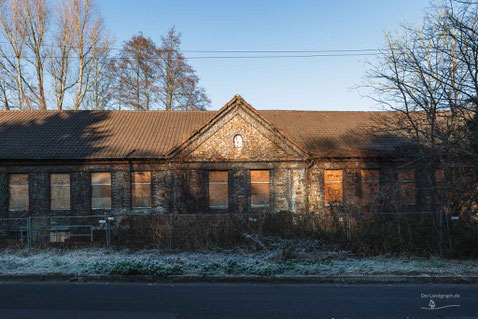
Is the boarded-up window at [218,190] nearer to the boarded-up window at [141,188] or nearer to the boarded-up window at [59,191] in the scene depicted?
the boarded-up window at [141,188]

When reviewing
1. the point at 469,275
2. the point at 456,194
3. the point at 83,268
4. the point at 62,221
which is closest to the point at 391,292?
the point at 469,275

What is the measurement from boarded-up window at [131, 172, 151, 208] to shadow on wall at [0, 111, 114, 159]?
2.49m

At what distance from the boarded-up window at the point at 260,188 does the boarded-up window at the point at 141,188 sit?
5.65 m

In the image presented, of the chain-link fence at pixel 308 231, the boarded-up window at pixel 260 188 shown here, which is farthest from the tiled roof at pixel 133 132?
the chain-link fence at pixel 308 231

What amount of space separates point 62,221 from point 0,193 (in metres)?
3.73

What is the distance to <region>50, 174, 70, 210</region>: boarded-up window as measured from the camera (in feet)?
60.4

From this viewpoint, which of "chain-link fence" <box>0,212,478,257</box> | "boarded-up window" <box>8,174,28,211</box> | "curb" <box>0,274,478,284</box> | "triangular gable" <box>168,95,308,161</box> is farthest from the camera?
"boarded-up window" <box>8,174,28,211</box>

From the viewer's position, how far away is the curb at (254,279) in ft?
27.8

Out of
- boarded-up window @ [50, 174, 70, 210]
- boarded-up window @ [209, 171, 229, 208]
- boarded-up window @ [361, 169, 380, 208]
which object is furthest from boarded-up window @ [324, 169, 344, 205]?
boarded-up window @ [50, 174, 70, 210]

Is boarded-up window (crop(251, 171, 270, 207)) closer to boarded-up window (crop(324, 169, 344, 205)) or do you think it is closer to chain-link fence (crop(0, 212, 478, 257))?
boarded-up window (crop(324, 169, 344, 205))

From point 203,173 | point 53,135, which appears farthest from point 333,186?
point 53,135

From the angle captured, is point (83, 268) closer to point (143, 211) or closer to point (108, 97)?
point (143, 211)

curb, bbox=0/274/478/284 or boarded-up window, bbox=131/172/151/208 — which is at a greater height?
boarded-up window, bbox=131/172/151/208

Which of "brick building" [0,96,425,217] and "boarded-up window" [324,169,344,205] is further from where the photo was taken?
"boarded-up window" [324,169,344,205]
